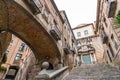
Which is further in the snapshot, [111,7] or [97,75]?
[111,7]

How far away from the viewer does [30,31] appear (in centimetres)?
912

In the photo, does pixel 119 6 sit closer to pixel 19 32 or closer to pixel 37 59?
pixel 19 32

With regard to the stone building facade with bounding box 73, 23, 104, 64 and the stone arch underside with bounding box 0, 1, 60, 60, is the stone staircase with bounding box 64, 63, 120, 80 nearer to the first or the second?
the stone arch underside with bounding box 0, 1, 60, 60

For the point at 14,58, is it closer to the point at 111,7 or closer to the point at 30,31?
A: the point at 30,31

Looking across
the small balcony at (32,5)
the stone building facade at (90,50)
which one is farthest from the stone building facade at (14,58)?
the small balcony at (32,5)

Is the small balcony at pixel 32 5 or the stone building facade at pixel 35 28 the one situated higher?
the small balcony at pixel 32 5

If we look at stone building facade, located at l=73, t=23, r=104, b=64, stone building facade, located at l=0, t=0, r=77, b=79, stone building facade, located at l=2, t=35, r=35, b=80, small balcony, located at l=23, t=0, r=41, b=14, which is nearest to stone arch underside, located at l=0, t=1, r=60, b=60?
stone building facade, located at l=0, t=0, r=77, b=79

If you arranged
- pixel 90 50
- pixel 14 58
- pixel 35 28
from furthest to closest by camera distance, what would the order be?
pixel 14 58 < pixel 90 50 < pixel 35 28

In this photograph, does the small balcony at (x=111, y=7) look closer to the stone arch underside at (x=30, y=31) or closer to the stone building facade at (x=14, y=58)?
the stone arch underside at (x=30, y=31)

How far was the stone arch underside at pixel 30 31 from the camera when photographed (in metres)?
7.19

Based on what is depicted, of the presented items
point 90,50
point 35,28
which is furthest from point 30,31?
point 90,50

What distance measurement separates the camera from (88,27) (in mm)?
30234

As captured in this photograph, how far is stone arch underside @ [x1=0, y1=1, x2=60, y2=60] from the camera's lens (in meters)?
7.19

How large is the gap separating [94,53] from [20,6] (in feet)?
64.5
